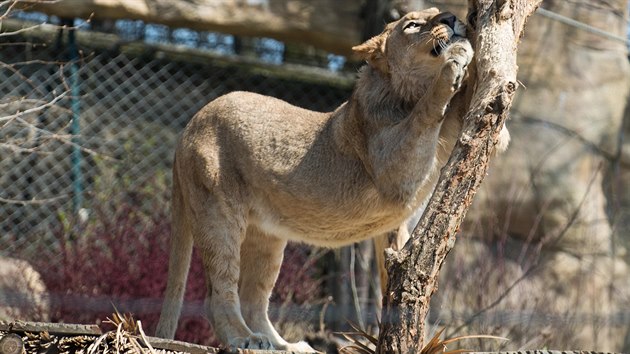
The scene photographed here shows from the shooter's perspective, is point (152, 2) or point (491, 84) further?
point (152, 2)

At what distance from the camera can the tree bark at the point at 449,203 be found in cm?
395

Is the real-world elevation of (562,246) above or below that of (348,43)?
below

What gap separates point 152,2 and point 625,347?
18.5 ft

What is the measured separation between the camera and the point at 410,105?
5387mm

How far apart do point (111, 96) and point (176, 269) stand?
375 centimetres

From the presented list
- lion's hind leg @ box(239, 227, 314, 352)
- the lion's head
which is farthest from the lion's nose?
lion's hind leg @ box(239, 227, 314, 352)

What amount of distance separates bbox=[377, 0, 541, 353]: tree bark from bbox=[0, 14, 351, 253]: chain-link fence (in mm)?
4741

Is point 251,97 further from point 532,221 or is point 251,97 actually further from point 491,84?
point 532,221

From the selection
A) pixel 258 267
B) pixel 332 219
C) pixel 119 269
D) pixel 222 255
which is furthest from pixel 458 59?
pixel 119 269

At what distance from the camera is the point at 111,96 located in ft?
30.0

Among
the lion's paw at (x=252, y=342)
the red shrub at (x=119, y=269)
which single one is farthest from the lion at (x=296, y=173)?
the red shrub at (x=119, y=269)

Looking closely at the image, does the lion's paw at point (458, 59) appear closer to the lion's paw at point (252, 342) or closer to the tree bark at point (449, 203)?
the tree bark at point (449, 203)

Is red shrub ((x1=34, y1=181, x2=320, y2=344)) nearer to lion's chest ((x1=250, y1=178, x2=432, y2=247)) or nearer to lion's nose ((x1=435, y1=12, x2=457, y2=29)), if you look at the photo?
lion's chest ((x1=250, y1=178, x2=432, y2=247))

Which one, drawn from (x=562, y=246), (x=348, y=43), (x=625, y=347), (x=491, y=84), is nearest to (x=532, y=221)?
(x=562, y=246)
